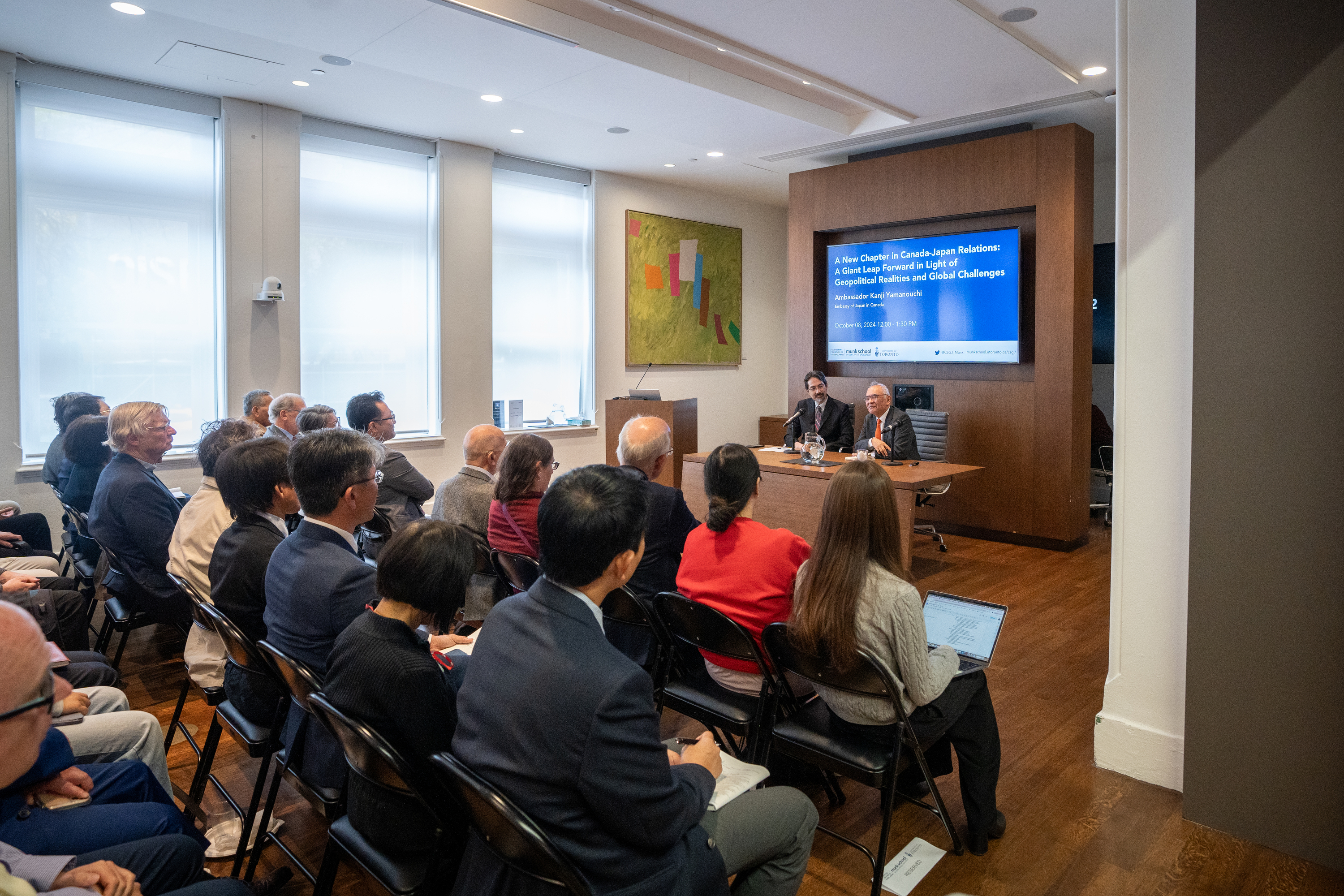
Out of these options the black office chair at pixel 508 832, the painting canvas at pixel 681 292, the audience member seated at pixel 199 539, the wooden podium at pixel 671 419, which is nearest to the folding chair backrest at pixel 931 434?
the wooden podium at pixel 671 419

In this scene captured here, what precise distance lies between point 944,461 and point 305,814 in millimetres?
5583

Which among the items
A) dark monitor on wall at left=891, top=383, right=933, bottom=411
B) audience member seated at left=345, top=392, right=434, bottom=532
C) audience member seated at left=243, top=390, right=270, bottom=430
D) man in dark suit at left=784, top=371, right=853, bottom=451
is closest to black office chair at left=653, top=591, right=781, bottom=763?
audience member seated at left=345, top=392, right=434, bottom=532

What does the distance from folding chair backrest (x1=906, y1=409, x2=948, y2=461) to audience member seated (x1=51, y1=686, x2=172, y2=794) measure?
18.6 feet

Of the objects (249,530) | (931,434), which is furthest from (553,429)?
(249,530)

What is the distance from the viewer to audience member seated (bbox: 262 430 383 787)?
2109 mm

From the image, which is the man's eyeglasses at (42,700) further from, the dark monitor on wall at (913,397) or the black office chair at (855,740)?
the dark monitor on wall at (913,397)

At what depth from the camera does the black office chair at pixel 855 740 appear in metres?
→ 2.12

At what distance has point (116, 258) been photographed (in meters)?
5.85

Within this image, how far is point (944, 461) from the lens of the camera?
6.97 meters

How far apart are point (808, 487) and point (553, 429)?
3559 mm

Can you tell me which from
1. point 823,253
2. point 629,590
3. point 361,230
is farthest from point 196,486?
point 823,253

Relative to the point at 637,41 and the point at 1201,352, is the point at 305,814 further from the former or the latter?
the point at 637,41

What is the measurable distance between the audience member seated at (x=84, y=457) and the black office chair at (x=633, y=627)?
306 cm

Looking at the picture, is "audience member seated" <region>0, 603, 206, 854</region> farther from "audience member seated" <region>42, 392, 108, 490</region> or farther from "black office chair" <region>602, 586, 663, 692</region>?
"audience member seated" <region>42, 392, 108, 490</region>
